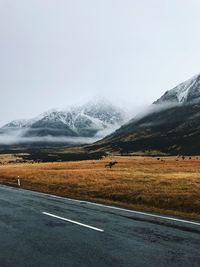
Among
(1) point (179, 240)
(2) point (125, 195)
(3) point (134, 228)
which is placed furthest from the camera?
(2) point (125, 195)

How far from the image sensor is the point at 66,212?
752 inches

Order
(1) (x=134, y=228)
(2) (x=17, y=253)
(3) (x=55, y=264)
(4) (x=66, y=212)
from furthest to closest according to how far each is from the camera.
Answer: (4) (x=66, y=212) < (1) (x=134, y=228) < (2) (x=17, y=253) < (3) (x=55, y=264)

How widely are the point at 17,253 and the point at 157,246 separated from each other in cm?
363

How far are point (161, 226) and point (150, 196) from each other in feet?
35.9

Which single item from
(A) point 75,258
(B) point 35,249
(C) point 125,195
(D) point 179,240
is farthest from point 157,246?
(C) point 125,195

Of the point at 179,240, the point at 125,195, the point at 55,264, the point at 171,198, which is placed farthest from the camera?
the point at 125,195

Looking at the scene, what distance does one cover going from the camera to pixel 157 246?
11211 mm

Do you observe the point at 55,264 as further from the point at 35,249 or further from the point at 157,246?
the point at 157,246

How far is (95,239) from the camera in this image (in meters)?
12.3

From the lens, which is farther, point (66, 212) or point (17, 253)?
point (66, 212)

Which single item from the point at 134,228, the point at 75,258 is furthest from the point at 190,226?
the point at 75,258

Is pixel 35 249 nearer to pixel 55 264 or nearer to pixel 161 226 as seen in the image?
pixel 55 264

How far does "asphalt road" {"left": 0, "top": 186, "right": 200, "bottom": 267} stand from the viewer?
9.81 meters

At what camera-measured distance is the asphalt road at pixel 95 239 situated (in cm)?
981
